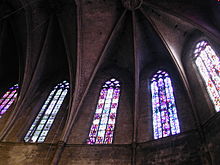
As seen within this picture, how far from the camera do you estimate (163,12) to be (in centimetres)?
1280

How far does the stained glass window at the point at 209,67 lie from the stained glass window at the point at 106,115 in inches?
191

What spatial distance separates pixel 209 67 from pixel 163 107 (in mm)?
2972

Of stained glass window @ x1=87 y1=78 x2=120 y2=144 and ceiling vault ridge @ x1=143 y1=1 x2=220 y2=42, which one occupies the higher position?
ceiling vault ridge @ x1=143 y1=1 x2=220 y2=42

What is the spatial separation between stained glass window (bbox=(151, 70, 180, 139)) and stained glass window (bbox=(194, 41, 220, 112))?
1841 millimetres

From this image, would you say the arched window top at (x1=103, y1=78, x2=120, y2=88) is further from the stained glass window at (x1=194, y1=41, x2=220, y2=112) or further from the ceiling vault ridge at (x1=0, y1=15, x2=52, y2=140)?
the stained glass window at (x1=194, y1=41, x2=220, y2=112)

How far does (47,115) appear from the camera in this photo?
499 inches

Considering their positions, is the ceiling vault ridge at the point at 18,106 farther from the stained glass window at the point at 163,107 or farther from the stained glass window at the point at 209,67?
the stained glass window at the point at 209,67

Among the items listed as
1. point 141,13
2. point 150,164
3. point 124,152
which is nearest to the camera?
point 150,164

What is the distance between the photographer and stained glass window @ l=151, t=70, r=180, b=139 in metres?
10.2

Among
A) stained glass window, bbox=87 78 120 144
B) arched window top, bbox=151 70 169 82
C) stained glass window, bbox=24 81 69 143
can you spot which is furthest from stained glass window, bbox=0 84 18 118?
arched window top, bbox=151 70 169 82

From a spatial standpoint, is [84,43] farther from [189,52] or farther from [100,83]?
[189,52]

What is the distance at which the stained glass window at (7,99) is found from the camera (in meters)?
13.5

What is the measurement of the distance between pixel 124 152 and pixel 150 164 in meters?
1.32

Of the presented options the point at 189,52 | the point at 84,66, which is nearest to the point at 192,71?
the point at 189,52
